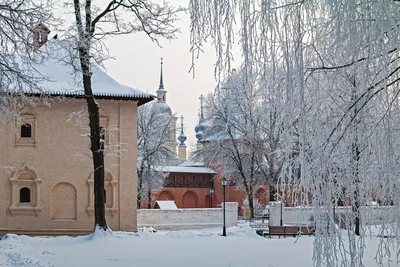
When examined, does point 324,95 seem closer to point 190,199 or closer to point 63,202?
point 63,202

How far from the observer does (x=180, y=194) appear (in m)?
52.7

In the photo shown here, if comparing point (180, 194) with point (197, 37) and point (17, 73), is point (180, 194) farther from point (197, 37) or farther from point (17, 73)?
point (197, 37)

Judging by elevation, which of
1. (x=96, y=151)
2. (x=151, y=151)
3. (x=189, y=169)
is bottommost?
(x=189, y=169)

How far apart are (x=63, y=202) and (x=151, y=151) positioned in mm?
18227

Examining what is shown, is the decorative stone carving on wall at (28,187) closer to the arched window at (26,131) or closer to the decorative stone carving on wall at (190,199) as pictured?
the arched window at (26,131)

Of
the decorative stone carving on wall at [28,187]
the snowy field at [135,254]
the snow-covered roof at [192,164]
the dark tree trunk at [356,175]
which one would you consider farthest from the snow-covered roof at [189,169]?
the dark tree trunk at [356,175]

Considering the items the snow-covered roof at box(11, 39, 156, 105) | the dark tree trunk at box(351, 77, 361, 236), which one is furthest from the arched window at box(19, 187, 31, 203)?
the dark tree trunk at box(351, 77, 361, 236)

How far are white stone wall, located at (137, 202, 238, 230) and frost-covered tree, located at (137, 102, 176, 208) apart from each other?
29.3 ft

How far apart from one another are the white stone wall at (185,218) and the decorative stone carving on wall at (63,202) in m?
7.16

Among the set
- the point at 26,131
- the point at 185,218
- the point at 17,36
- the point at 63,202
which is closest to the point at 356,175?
the point at 17,36

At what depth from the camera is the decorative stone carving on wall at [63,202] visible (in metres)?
26.1

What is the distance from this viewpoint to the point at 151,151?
4428 cm

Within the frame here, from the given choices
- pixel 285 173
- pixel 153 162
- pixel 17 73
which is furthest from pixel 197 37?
pixel 153 162

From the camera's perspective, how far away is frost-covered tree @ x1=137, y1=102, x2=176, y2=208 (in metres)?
43.8
